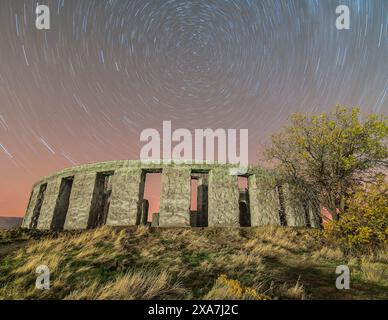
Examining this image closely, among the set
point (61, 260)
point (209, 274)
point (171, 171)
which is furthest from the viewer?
point (171, 171)

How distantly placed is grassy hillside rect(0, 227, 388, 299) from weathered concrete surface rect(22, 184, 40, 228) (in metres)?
10.5

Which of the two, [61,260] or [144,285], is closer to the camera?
[144,285]

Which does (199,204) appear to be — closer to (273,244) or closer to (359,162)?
(273,244)

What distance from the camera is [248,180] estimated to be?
17.2 meters

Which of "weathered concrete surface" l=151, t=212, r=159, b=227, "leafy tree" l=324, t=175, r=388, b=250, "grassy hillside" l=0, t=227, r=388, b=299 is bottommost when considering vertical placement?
"weathered concrete surface" l=151, t=212, r=159, b=227

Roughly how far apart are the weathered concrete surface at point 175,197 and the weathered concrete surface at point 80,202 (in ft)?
17.0

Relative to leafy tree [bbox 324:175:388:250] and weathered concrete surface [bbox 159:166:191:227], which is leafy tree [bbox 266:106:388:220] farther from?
weathered concrete surface [bbox 159:166:191:227]

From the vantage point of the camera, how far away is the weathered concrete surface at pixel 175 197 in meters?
15.1

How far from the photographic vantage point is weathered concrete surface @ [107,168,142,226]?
617 inches

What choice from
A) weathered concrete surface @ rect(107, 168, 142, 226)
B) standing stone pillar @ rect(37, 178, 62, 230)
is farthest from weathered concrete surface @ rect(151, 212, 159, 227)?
standing stone pillar @ rect(37, 178, 62, 230)

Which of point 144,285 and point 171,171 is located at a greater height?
point 171,171

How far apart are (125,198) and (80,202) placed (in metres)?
3.46
